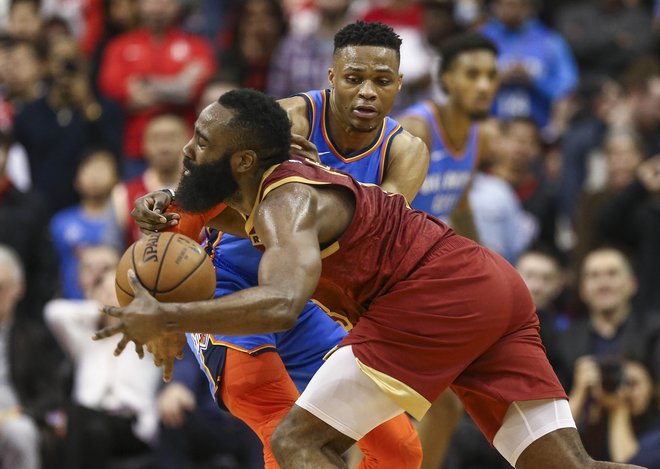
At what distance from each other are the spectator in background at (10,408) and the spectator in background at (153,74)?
94.1 inches

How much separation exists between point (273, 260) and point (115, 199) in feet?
19.1

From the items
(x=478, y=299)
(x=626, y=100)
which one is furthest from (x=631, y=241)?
(x=478, y=299)

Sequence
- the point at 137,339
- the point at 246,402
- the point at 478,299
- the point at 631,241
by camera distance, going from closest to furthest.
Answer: the point at 137,339, the point at 478,299, the point at 246,402, the point at 631,241

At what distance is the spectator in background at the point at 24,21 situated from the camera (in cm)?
1229

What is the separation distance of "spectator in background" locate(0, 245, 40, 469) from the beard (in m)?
3.79

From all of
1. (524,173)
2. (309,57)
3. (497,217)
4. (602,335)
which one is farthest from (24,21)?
(602,335)

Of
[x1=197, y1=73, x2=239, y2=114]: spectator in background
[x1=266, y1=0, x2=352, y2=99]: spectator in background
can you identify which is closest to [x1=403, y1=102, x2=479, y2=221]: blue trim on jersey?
[x1=197, y1=73, x2=239, y2=114]: spectator in background

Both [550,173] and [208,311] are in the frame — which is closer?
[208,311]

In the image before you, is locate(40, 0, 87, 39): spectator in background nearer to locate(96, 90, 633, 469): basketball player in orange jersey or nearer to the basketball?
locate(96, 90, 633, 469): basketball player in orange jersey

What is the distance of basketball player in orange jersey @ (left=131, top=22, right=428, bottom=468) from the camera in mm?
5543

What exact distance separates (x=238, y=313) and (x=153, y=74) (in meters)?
7.18

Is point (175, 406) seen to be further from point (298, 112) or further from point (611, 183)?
point (611, 183)

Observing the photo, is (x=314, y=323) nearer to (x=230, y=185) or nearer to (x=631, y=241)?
(x=230, y=185)

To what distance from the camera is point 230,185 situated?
193 inches
